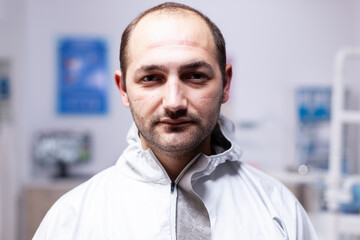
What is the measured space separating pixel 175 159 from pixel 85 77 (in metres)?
2.69

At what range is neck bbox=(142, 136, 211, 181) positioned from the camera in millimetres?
869

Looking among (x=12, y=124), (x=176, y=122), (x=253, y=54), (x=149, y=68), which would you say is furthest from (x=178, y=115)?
(x=253, y=54)

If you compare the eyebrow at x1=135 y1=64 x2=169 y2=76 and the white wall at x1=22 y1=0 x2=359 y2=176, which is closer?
the eyebrow at x1=135 y1=64 x2=169 y2=76

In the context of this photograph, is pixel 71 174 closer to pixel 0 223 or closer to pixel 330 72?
pixel 0 223

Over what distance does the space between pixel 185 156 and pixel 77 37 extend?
9.08 ft

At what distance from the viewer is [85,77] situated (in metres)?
3.39

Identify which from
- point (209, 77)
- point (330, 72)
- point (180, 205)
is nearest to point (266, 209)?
point (180, 205)

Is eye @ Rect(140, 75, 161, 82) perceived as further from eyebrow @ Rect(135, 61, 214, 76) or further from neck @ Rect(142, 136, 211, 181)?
neck @ Rect(142, 136, 211, 181)

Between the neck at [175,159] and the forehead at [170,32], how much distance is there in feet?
0.72

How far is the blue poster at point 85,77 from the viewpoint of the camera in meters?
3.37

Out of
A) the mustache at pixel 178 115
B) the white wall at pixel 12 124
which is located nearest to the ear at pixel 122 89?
the mustache at pixel 178 115

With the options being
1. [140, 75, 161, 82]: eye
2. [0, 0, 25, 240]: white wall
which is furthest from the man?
[0, 0, 25, 240]: white wall

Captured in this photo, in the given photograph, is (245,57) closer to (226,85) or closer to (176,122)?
(226,85)

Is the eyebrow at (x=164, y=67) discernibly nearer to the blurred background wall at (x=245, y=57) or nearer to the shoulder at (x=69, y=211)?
the shoulder at (x=69, y=211)
